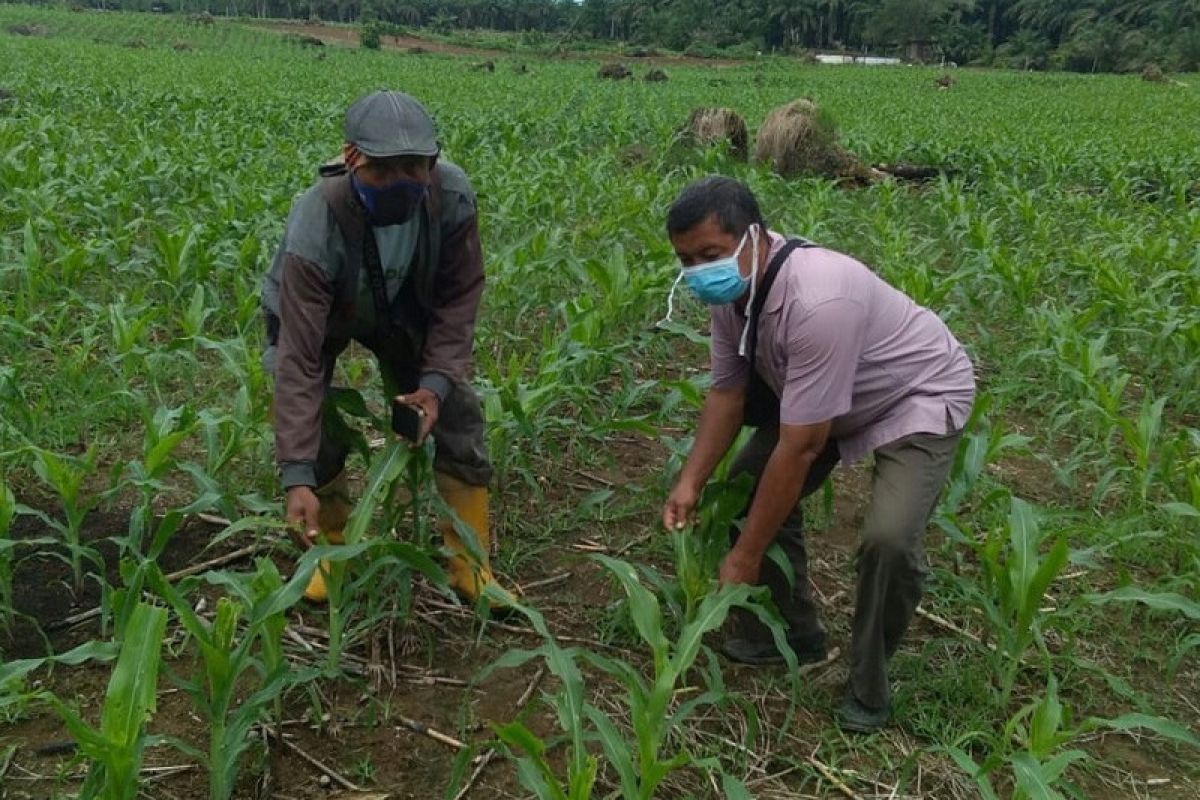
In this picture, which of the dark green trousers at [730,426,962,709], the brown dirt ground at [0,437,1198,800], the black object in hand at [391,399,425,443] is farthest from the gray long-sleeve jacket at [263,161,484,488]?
the dark green trousers at [730,426,962,709]

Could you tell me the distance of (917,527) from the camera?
2541mm

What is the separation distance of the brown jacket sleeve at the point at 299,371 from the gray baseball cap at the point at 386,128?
1.19 ft

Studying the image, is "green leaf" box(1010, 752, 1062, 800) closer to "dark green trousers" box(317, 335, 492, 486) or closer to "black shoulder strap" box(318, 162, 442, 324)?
"dark green trousers" box(317, 335, 492, 486)

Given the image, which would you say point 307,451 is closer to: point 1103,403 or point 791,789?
point 791,789

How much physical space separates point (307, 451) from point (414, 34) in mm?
60413

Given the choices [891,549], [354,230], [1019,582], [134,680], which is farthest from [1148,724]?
[354,230]

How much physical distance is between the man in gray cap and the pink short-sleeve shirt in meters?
0.78

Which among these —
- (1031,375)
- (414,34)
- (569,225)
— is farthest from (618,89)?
(414,34)

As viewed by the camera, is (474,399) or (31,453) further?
(31,453)

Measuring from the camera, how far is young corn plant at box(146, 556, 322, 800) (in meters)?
2.14

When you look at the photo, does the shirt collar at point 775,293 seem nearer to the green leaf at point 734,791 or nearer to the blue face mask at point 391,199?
the blue face mask at point 391,199

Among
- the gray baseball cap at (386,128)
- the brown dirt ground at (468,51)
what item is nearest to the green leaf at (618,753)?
the gray baseball cap at (386,128)

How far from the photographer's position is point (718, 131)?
1316 cm

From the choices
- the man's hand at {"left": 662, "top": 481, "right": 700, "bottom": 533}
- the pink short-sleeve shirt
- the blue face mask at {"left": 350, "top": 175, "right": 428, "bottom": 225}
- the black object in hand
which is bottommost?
the man's hand at {"left": 662, "top": 481, "right": 700, "bottom": 533}
